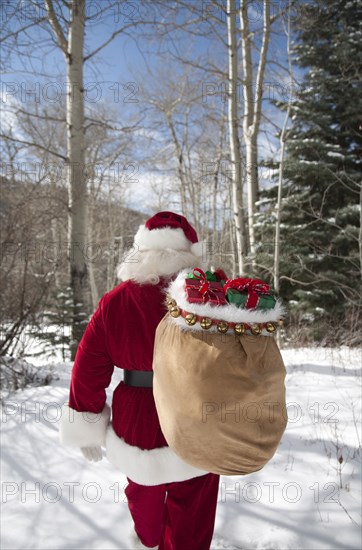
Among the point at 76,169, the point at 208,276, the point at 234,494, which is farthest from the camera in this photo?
the point at 76,169

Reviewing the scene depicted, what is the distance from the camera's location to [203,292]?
A: 1171 millimetres

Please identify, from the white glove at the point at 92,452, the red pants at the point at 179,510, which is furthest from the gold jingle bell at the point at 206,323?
the white glove at the point at 92,452

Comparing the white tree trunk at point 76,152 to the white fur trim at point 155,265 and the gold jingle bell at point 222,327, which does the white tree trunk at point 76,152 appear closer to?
the white fur trim at point 155,265

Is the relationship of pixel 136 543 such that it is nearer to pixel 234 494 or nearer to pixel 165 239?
pixel 234 494

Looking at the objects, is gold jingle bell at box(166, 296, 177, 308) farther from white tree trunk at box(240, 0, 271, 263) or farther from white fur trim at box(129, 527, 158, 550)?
white tree trunk at box(240, 0, 271, 263)

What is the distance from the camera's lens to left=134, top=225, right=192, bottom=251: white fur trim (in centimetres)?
163

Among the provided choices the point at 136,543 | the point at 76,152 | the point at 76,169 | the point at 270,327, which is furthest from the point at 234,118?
the point at 136,543

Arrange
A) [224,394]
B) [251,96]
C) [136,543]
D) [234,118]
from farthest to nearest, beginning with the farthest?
[251,96], [234,118], [136,543], [224,394]

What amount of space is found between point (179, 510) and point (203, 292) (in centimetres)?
112

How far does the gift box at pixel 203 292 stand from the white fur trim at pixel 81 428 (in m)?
0.94

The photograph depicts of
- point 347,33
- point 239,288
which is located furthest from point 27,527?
point 347,33

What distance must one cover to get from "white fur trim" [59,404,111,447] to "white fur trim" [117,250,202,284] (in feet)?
2.35

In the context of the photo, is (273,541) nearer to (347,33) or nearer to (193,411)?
(193,411)

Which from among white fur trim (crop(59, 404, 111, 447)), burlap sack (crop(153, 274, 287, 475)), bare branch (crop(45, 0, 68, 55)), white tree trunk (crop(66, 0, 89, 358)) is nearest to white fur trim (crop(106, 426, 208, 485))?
white fur trim (crop(59, 404, 111, 447))
